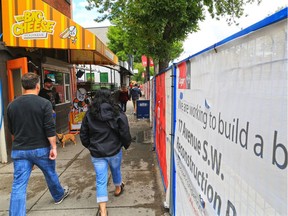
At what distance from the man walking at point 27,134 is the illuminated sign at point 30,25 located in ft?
10.7

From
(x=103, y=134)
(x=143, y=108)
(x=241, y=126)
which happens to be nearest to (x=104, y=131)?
(x=103, y=134)

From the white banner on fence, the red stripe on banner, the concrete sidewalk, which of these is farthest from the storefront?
the white banner on fence

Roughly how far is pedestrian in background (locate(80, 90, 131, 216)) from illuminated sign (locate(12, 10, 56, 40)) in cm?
348

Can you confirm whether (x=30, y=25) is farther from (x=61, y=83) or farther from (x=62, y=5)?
(x=62, y=5)

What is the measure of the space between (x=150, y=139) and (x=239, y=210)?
717cm

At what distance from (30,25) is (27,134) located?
3.77m

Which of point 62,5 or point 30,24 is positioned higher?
point 62,5

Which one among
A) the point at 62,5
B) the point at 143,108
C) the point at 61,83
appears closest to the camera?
the point at 61,83

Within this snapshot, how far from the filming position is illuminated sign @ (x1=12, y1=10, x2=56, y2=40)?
6191 mm

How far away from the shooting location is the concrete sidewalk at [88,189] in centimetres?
379

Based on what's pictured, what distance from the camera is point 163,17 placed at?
8.25 meters

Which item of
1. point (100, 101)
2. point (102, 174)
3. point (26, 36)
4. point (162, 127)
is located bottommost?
point (102, 174)

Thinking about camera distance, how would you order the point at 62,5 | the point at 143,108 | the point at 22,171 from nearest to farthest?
the point at 22,171, the point at 62,5, the point at 143,108

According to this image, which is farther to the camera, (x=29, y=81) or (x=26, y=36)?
(x=26, y=36)
